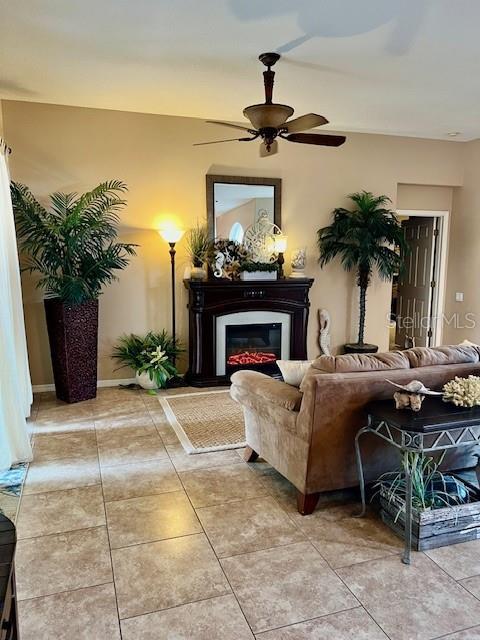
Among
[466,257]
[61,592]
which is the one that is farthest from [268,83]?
[466,257]

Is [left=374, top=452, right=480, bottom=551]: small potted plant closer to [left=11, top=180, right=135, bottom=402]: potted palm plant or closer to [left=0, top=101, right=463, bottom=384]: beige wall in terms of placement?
[left=11, top=180, right=135, bottom=402]: potted palm plant

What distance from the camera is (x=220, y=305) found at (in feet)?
18.1

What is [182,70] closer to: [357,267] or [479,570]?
[357,267]

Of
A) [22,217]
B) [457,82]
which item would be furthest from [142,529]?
[457,82]

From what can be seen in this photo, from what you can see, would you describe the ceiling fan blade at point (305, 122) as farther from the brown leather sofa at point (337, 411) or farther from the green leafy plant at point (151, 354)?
the green leafy plant at point (151, 354)

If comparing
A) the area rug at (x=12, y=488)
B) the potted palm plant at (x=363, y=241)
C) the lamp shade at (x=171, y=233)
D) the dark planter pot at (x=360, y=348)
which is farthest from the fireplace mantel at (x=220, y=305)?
the area rug at (x=12, y=488)

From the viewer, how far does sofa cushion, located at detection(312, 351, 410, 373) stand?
2758 millimetres

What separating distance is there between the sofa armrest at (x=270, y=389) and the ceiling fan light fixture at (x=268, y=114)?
183 centimetres

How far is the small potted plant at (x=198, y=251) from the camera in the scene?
5465mm

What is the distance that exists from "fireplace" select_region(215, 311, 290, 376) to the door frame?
2.57m

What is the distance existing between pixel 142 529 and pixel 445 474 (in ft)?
6.36

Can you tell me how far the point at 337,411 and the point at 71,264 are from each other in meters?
3.15

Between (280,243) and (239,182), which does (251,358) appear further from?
(239,182)

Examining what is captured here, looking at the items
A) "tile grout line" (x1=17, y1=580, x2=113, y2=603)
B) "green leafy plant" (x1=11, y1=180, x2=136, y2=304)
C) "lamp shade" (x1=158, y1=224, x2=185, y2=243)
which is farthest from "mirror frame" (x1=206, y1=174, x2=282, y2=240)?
"tile grout line" (x1=17, y1=580, x2=113, y2=603)
